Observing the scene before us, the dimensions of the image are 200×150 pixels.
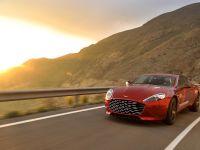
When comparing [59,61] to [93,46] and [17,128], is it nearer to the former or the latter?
[93,46]

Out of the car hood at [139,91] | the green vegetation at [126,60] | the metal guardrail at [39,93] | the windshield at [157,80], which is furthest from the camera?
the green vegetation at [126,60]

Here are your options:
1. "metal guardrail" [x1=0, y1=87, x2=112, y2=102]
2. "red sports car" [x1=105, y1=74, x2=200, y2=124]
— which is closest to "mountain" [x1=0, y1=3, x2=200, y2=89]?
"metal guardrail" [x1=0, y1=87, x2=112, y2=102]

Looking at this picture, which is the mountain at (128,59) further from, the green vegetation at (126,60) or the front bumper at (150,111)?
the front bumper at (150,111)

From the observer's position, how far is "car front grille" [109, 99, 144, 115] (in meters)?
9.79

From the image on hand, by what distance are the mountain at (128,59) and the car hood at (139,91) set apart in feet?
119

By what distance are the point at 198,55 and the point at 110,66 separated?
20.1m

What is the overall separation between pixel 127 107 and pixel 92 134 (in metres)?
1.72

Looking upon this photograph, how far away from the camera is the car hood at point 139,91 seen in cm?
992

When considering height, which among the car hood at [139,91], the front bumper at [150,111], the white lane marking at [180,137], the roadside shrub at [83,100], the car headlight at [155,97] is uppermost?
the car hood at [139,91]

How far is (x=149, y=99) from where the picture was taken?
32.5ft

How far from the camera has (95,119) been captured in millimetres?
10547

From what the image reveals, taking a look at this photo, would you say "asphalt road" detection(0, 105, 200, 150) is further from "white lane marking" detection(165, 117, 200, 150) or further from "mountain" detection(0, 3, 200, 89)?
"mountain" detection(0, 3, 200, 89)

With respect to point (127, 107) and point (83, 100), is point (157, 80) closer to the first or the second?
point (127, 107)

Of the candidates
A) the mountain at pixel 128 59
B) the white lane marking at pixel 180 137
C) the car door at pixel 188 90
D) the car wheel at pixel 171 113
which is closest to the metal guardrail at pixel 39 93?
the car wheel at pixel 171 113
